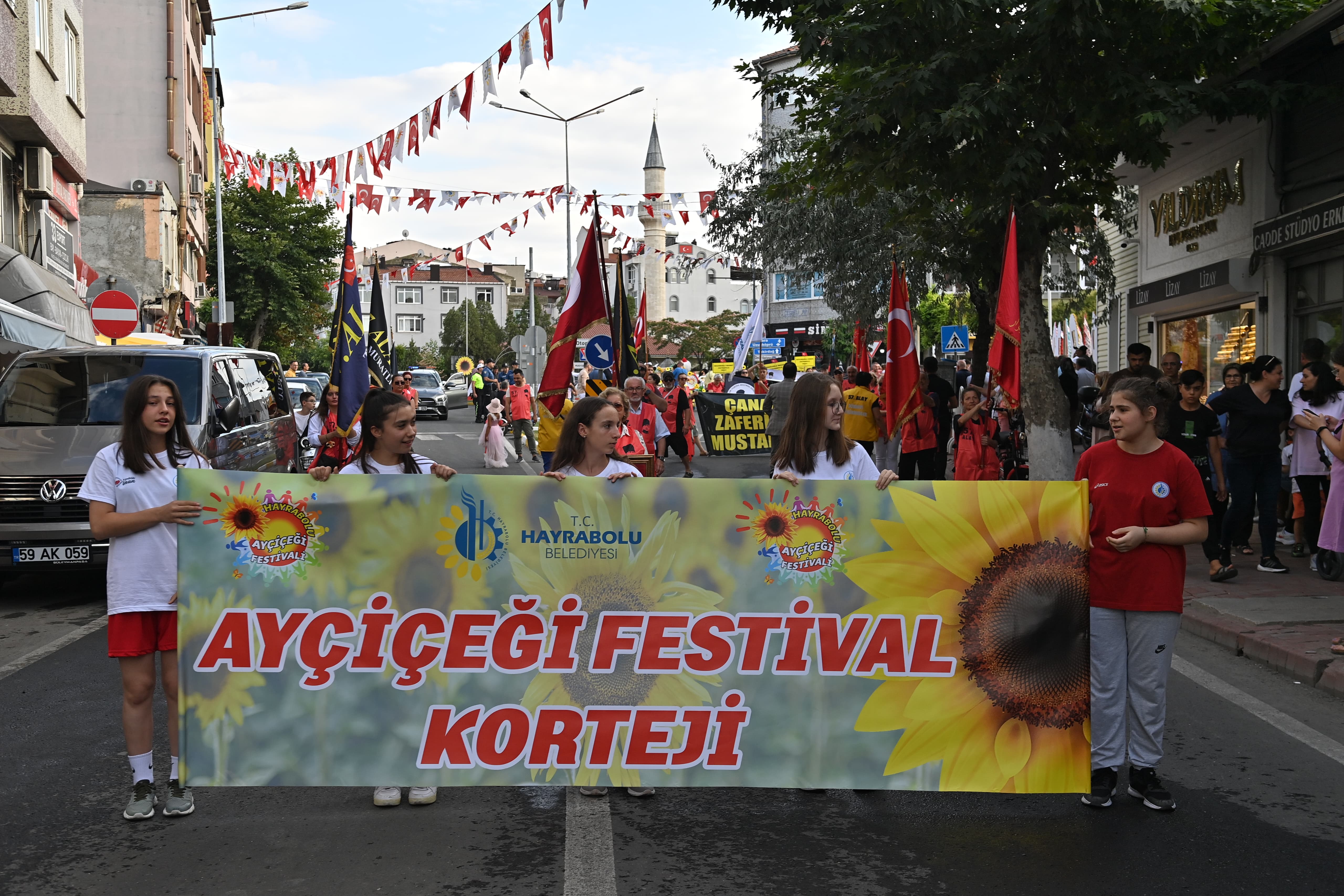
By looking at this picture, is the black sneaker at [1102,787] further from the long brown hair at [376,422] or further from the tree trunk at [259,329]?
the tree trunk at [259,329]

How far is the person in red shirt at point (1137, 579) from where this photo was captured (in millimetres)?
4684

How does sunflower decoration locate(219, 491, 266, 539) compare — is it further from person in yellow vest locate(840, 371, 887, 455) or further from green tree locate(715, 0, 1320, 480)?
person in yellow vest locate(840, 371, 887, 455)

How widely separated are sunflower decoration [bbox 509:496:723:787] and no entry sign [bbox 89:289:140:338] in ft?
43.1

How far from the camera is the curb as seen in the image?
22.6ft

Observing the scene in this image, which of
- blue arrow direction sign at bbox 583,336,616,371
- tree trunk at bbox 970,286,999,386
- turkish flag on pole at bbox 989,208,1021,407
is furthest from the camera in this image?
tree trunk at bbox 970,286,999,386

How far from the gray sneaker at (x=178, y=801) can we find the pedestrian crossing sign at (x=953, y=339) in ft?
94.3

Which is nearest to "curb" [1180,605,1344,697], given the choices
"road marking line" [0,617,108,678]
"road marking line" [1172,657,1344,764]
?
"road marking line" [1172,657,1344,764]

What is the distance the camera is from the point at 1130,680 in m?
4.76

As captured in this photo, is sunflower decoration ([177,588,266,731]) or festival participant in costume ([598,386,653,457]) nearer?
sunflower decoration ([177,588,266,731])

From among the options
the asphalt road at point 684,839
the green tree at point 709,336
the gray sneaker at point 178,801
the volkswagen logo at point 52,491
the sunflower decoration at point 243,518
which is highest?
the green tree at point 709,336

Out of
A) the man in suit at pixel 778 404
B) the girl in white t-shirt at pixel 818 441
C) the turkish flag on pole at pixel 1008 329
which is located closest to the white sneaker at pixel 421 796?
the girl in white t-shirt at pixel 818 441

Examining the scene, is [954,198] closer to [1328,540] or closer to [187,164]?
[1328,540]

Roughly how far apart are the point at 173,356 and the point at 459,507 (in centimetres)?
725

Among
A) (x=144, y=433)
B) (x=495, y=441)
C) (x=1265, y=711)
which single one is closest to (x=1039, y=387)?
(x=1265, y=711)
